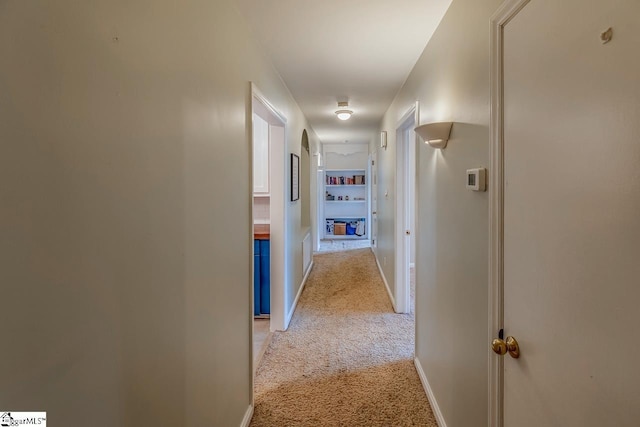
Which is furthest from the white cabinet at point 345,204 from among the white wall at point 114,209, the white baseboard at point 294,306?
the white wall at point 114,209

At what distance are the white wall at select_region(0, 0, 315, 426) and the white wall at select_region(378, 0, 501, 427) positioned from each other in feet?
3.59

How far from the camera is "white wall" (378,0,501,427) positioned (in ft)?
4.58

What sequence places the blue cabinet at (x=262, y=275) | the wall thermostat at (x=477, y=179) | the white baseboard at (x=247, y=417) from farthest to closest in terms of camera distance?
the blue cabinet at (x=262, y=275) < the white baseboard at (x=247, y=417) < the wall thermostat at (x=477, y=179)

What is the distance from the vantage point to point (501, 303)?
1.22m

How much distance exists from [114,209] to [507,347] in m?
1.23

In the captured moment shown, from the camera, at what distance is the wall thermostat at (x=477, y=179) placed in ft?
4.39

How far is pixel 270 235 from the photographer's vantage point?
11.1 feet

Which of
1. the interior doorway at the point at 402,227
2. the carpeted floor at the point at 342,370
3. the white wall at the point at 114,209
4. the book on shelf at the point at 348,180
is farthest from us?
the book on shelf at the point at 348,180

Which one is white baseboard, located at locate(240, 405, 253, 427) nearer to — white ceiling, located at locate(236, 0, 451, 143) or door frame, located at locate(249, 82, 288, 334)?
door frame, located at locate(249, 82, 288, 334)

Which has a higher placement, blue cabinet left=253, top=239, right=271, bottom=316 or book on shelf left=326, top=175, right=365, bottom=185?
book on shelf left=326, top=175, right=365, bottom=185

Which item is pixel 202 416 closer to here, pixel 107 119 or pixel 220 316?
pixel 220 316

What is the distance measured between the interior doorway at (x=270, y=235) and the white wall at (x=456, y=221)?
128 cm

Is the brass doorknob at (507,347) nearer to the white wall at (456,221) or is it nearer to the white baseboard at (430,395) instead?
the white wall at (456,221)

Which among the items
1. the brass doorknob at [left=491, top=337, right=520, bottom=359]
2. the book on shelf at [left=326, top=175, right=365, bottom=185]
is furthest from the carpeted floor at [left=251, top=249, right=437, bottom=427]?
the book on shelf at [left=326, top=175, right=365, bottom=185]
